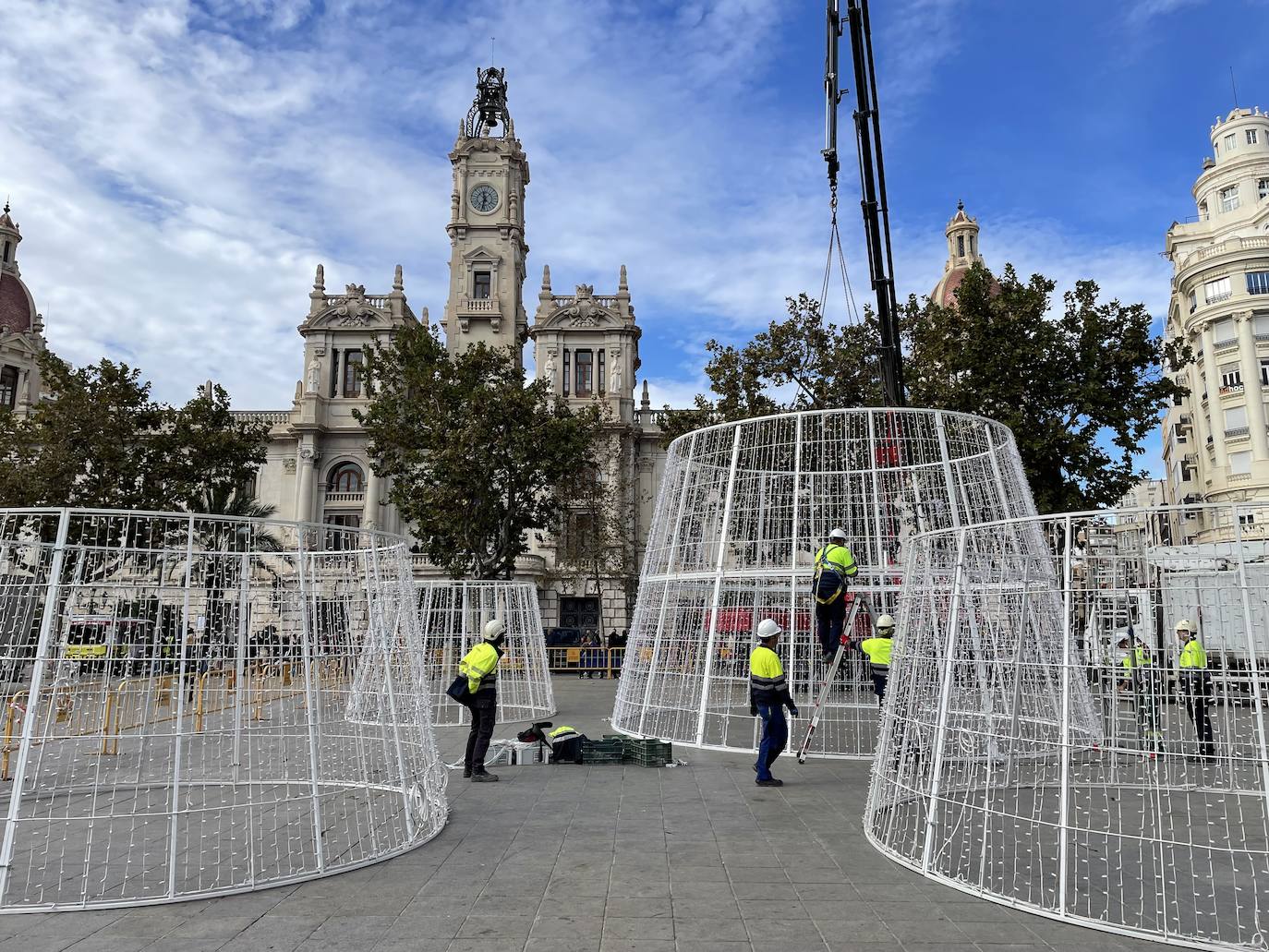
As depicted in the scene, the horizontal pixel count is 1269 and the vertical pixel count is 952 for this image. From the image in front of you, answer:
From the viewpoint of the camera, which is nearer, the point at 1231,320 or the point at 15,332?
the point at 1231,320

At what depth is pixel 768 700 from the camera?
9.88 meters

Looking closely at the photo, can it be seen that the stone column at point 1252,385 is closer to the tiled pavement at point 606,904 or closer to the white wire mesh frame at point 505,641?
the white wire mesh frame at point 505,641

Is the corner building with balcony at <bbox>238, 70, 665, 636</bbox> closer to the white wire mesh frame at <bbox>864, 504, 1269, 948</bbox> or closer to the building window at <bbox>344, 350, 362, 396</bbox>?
the building window at <bbox>344, 350, 362, 396</bbox>

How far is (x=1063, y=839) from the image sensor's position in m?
5.43

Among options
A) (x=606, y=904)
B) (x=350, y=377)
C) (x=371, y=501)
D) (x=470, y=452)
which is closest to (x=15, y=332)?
(x=350, y=377)

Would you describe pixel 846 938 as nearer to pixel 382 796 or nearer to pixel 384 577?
pixel 384 577

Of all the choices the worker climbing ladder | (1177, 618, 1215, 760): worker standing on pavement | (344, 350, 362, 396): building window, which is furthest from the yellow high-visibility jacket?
(344, 350, 362, 396): building window

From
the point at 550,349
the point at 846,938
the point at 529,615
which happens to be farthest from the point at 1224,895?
the point at 550,349

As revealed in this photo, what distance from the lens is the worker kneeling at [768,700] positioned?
9.88 metres

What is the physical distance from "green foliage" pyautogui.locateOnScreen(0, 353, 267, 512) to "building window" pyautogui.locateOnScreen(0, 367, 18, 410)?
30524mm

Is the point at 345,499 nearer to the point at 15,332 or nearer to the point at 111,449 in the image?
the point at 111,449

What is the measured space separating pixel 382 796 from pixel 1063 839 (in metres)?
6.68

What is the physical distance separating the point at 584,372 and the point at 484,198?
11609 millimetres

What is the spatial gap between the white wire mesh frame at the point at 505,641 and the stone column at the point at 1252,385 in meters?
42.3
